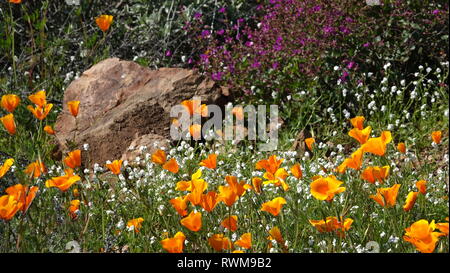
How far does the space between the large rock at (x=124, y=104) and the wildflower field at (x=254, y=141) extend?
114mm

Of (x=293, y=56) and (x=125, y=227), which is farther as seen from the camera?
(x=293, y=56)

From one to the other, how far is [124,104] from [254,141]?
3.09 ft

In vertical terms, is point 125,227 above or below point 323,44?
below

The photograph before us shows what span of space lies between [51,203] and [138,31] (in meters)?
3.44

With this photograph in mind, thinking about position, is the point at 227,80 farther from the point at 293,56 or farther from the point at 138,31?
the point at 138,31

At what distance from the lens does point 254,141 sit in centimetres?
469

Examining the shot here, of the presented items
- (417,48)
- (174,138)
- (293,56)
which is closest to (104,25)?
(174,138)

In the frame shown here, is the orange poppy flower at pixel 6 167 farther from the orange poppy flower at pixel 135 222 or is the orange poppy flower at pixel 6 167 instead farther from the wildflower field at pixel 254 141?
the orange poppy flower at pixel 135 222

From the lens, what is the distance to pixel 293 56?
17.0 feet

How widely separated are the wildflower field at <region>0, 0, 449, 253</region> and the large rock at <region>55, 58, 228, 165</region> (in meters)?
0.11

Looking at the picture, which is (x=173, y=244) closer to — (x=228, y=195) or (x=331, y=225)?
(x=228, y=195)

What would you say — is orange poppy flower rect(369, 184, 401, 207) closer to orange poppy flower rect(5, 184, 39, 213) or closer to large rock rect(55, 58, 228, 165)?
orange poppy flower rect(5, 184, 39, 213)

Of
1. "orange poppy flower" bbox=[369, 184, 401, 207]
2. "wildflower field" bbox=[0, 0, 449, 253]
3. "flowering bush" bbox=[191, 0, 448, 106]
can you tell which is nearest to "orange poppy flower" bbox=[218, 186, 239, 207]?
"wildflower field" bbox=[0, 0, 449, 253]

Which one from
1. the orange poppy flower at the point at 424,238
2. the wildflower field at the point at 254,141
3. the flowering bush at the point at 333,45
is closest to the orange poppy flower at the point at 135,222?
the wildflower field at the point at 254,141
